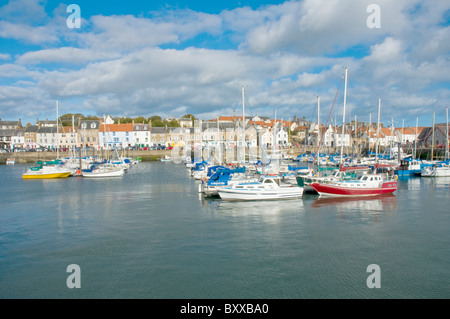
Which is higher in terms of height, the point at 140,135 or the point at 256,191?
the point at 140,135

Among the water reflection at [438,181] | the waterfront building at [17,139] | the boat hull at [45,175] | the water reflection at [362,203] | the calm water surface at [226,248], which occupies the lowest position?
the calm water surface at [226,248]

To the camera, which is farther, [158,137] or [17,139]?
[17,139]

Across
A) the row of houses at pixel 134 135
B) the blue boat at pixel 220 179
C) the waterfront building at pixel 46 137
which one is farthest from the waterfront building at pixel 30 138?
the blue boat at pixel 220 179

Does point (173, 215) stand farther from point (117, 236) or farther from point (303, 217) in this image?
point (303, 217)

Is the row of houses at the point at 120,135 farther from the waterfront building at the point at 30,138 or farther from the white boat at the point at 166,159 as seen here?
the white boat at the point at 166,159

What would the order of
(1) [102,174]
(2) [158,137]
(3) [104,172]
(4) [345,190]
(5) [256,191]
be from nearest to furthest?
(5) [256,191] < (4) [345,190] < (1) [102,174] < (3) [104,172] < (2) [158,137]

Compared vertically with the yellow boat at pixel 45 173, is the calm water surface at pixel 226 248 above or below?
below

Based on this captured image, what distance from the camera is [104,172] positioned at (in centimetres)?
4750

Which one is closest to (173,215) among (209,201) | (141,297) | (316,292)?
(209,201)

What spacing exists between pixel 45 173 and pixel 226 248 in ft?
129

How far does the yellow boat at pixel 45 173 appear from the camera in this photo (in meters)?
46.1

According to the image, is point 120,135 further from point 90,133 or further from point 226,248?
point 226,248

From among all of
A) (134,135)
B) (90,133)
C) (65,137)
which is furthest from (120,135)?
A: (65,137)

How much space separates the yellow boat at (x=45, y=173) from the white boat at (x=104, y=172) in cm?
281
